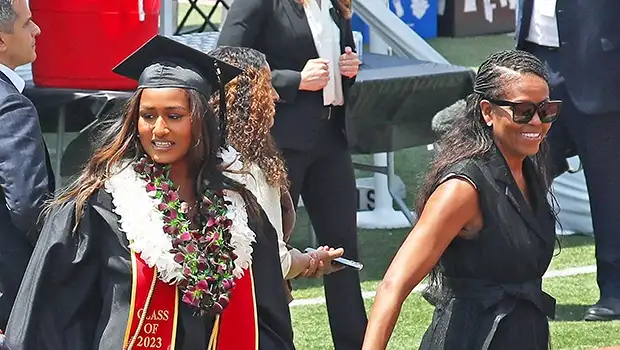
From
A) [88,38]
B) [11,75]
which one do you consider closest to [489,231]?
[11,75]

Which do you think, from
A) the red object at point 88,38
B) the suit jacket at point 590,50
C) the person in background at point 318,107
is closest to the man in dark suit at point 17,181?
the person in background at point 318,107

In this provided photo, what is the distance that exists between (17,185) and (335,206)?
6.23 feet

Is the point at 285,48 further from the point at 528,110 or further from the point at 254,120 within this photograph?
the point at 528,110

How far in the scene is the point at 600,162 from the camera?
7.00 m

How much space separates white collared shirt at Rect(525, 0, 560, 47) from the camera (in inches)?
273

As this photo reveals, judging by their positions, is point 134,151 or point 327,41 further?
point 327,41

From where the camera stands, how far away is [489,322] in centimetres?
384

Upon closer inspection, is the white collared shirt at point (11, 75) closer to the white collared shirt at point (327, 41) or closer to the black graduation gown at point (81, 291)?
the black graduation gown at point (81, 291)

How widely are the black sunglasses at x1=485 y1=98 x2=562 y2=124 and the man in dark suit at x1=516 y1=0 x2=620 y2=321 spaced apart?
2900 millimetres

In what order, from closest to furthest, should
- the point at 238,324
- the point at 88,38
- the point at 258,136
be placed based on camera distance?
the point at 238,324 < the point at 258,136 < the point at 88,38

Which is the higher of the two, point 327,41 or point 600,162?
point 327,41

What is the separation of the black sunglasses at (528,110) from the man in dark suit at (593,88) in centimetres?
290

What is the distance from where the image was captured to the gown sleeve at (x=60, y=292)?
3492mm

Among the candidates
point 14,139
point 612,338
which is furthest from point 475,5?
point 14,139
